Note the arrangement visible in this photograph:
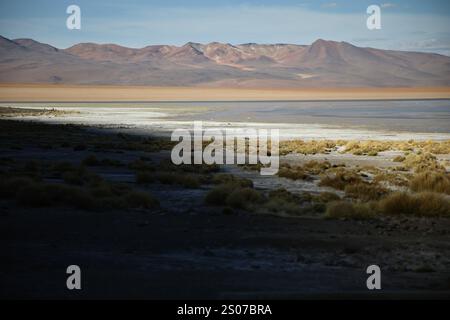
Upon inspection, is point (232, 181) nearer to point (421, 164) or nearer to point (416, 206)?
point (416, 206)

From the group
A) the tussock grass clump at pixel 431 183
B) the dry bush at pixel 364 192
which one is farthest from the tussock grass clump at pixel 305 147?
the dry bush at pixel 364 192

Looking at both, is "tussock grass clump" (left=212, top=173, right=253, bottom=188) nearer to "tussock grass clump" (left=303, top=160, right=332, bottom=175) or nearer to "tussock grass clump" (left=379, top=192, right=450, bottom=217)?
"tussock grass clump" (left=303, top=160, right=332, bottom=175)

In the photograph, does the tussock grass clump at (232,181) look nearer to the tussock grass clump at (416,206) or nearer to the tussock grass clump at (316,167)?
the tussock grass clump at (316,167)

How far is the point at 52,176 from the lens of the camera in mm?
22844

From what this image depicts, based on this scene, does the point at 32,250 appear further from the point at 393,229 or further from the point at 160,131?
the point at 160,131

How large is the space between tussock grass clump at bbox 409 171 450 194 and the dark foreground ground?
15.8 feet

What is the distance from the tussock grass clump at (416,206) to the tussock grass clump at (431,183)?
3.60 m

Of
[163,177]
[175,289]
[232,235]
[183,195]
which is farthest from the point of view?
[163,177]

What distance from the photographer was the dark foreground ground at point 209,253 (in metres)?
9.00

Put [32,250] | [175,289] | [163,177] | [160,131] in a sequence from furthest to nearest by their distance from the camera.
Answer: [160,131] < [163,177] < [32,250] < [175,289]

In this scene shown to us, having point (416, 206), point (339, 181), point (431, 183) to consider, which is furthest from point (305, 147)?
point (416, 206)

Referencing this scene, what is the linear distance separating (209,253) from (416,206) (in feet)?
22.9
